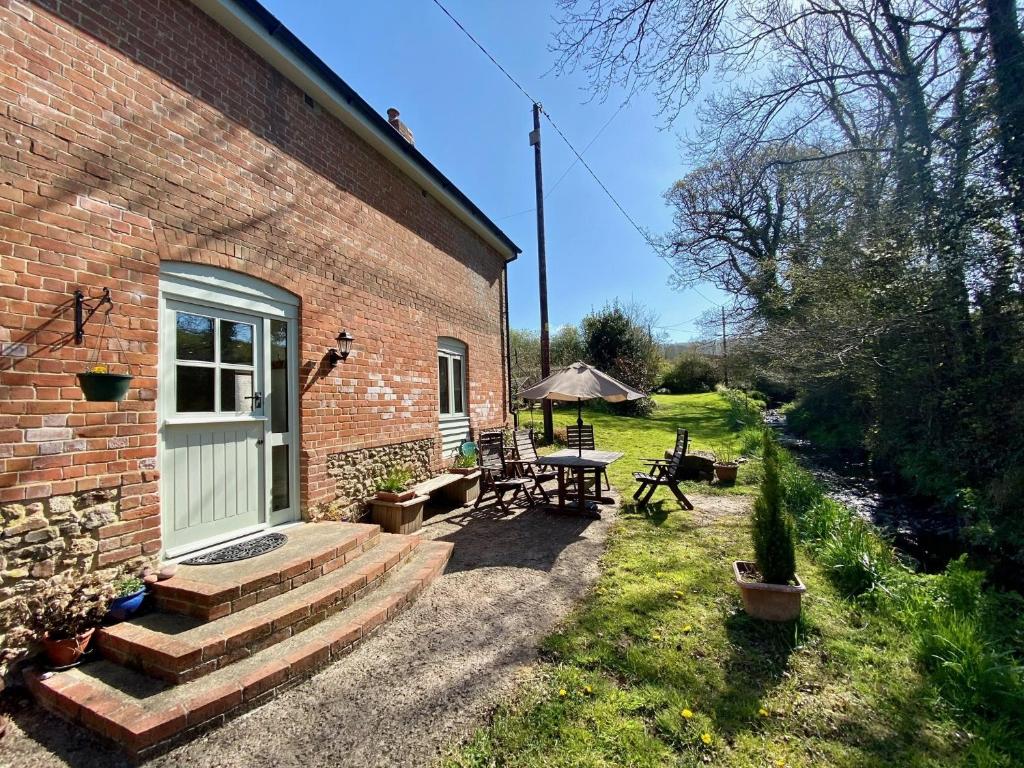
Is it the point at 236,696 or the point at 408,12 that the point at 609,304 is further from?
the point at 236,696

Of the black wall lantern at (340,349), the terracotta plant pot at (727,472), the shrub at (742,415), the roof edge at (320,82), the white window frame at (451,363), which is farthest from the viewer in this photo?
the shrub at (742,415)

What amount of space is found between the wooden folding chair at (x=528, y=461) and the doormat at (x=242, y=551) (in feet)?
12.4

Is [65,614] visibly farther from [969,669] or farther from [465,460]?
[969,669]

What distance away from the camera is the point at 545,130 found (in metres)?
11.3

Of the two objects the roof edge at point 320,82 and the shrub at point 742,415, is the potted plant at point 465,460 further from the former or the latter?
the shrub at point 742,415

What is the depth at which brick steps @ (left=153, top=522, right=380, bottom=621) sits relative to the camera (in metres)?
3.06

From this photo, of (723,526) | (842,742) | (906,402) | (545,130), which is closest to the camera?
(842,742)

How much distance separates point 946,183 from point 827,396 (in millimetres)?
9796

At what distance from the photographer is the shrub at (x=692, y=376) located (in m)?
30.7

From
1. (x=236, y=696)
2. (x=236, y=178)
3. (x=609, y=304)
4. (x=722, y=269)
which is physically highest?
(x=722, y=269)

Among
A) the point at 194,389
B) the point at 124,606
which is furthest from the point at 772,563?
the point at 194,389

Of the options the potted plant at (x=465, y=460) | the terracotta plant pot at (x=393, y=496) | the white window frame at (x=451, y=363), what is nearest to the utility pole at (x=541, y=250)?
the white window frame at (x=451, y=363)

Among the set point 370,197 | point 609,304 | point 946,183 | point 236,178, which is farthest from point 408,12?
point 609,304

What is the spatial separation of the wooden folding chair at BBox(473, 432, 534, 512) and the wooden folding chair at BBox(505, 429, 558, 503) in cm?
15
